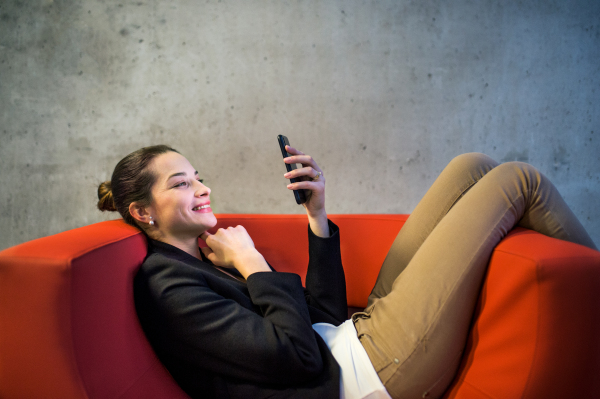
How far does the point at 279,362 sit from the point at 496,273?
49 cm

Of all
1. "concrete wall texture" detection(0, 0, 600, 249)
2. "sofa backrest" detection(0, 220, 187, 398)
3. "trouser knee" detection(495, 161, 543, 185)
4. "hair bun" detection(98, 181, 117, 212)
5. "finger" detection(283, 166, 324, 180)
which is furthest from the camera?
"concrete wall texture" detection(0, 0, 600, 249)

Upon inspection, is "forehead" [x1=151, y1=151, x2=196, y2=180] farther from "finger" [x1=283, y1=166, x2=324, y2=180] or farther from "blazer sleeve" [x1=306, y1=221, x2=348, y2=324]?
"blazer sleeve" [x1=306, y1=221, x2=348, y2=324]

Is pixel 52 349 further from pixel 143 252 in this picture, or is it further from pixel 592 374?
pixel 592 374

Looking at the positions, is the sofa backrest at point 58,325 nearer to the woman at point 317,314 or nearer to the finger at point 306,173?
the woman at point 317,314

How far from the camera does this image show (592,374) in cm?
63

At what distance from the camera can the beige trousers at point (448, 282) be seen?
2.37ft

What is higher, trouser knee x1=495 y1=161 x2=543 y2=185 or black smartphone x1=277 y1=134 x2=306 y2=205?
black smartphone x1=277 y1=134 x2=306 y2=205

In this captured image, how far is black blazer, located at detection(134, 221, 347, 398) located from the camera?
71cm

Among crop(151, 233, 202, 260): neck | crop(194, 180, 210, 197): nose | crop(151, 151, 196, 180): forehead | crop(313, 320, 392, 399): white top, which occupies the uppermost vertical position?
crop(151, 151, 196, 180): forehead

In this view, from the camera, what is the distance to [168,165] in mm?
992

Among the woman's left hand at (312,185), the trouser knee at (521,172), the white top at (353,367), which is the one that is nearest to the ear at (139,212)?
the woman's left hand at (312,185)

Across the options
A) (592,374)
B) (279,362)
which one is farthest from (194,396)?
(592,374)

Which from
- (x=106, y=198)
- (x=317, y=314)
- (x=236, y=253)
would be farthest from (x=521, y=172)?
(x=106, y=198)

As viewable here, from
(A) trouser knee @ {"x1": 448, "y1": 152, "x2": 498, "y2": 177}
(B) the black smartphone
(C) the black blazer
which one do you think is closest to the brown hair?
(C) the black blazer
